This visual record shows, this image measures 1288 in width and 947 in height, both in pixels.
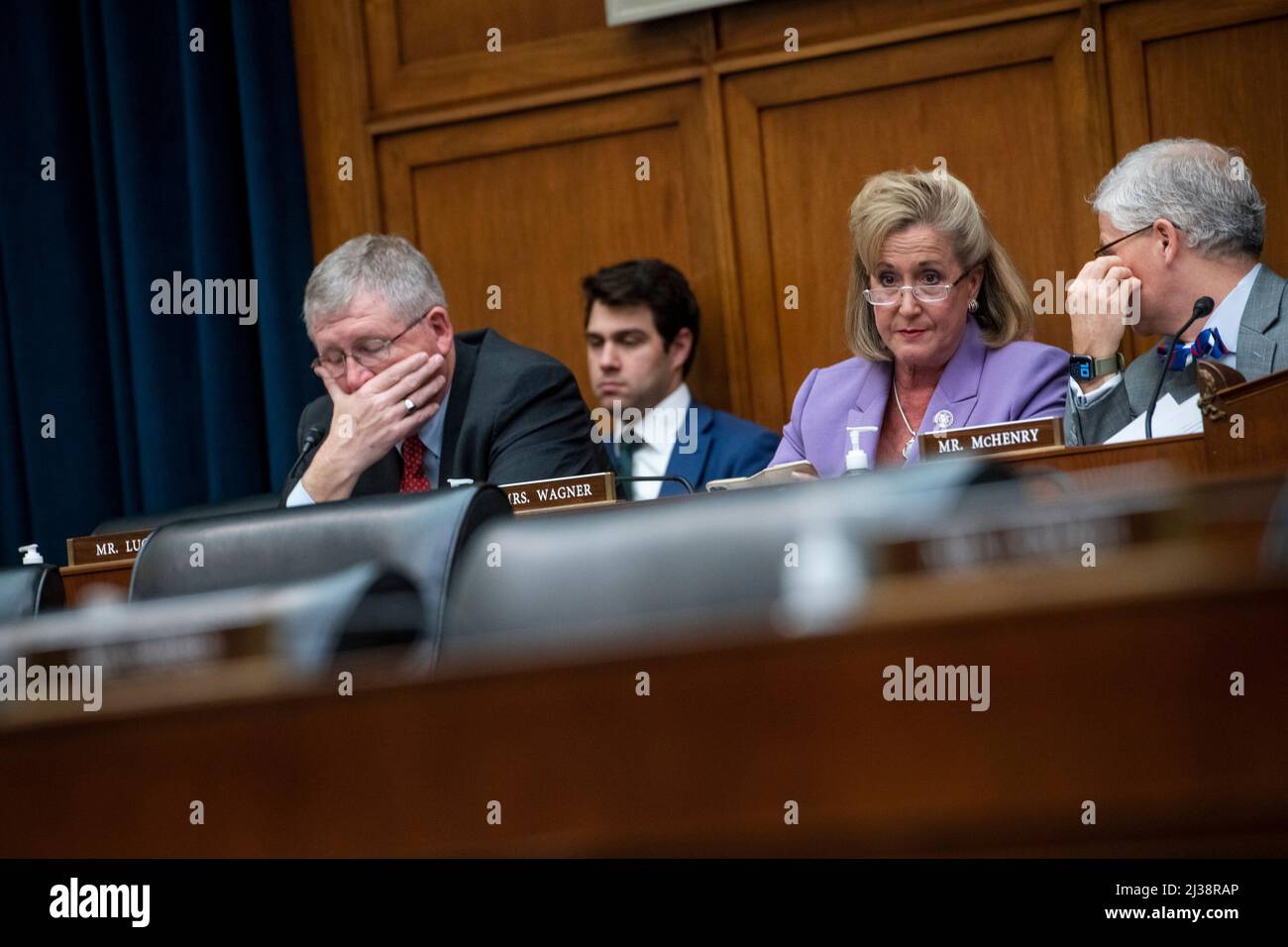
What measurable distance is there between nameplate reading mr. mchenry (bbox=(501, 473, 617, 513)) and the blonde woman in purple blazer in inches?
21.1

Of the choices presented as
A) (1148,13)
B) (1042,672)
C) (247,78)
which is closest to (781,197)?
(1148,13)

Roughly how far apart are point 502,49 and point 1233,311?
7.32 feet

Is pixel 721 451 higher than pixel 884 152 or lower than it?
lower

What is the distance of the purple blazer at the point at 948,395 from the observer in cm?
282

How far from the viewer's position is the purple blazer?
282 centimetres

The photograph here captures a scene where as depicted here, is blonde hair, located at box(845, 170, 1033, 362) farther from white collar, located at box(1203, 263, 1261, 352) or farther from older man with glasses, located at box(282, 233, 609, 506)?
older man with glasses, located at box(282, 233, 609, 506)

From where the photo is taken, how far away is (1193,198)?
8.89 feet

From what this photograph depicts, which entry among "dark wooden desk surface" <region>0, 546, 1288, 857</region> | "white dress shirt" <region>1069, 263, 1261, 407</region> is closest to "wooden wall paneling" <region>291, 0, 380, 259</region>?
"white dress shirt" <region>1069, 263, 1261, 407</region>

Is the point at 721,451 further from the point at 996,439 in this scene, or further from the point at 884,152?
the point at 996,439

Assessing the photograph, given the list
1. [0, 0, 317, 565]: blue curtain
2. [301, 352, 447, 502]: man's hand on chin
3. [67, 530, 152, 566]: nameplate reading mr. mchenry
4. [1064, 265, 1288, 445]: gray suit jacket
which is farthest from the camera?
[0, 0, 317, 565]: blue curtain

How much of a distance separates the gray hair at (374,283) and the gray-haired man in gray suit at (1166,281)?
1.28 meters

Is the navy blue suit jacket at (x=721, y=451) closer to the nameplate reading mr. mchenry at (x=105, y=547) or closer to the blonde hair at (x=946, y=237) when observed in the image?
the blonde hair at (x=946, y=237)

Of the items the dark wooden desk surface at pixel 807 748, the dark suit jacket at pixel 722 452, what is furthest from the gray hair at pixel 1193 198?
the dark wooden desk surface at pixel 807 748

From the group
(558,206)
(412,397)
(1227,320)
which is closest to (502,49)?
(558,206)
